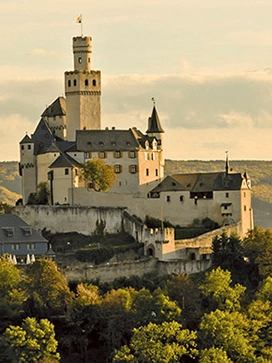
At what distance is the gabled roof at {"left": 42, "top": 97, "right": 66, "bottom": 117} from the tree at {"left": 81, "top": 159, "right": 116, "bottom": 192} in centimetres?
904

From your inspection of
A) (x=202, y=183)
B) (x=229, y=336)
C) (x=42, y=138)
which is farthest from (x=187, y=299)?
(x=42, y=138)

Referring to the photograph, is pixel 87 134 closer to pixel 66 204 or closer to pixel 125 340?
pixel 66 204

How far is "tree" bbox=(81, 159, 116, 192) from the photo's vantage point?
138500mm

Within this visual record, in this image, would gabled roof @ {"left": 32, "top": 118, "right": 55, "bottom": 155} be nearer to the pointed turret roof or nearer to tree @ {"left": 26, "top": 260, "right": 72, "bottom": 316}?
the pointed turret roof

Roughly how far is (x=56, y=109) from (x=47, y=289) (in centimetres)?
3042

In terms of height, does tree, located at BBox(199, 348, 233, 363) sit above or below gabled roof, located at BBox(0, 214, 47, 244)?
below

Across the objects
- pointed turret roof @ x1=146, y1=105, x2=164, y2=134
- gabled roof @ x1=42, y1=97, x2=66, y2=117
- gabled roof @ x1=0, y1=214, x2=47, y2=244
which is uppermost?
gabled roof @ x1=42, y1=97, x2=66, y2=117

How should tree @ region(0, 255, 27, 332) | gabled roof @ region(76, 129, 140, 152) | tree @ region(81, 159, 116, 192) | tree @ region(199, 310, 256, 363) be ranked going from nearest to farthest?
1. tree @ region(199, 310, 256, 363)
2. tree @ region(0, 255, 27, 332)
3. tree @ region(81, 159, 116, 192)
4. gabled roof @ region(76, 129, 140, 152)

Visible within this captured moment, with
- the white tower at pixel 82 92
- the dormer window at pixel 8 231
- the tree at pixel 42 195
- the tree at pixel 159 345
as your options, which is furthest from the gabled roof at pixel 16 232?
the tree at pixel 159 345

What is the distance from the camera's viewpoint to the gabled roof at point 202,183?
136 metres

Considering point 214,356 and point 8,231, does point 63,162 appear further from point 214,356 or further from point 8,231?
point 214,356

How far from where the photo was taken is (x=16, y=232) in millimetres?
132000

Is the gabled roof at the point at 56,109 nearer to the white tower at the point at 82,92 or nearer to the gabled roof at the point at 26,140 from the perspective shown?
the white tower at the point at 82,92

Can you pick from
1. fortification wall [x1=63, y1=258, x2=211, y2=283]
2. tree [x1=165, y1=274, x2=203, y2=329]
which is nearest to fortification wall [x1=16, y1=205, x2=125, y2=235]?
fortification wall [x1=63, y1=258, x2=211, y2=283]
